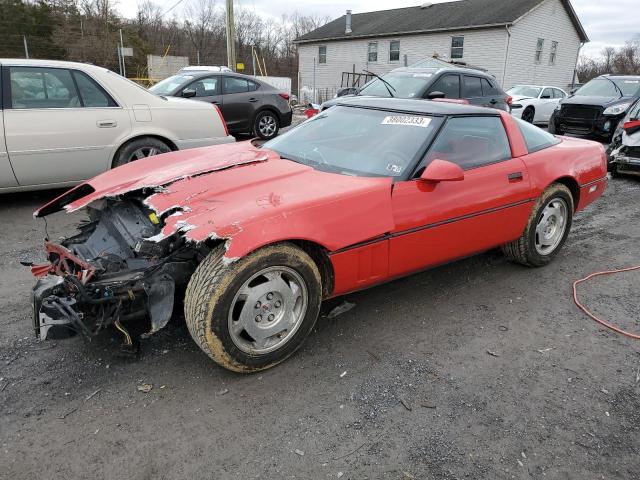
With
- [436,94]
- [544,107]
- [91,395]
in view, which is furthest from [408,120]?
[544,107]

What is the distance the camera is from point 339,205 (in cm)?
274

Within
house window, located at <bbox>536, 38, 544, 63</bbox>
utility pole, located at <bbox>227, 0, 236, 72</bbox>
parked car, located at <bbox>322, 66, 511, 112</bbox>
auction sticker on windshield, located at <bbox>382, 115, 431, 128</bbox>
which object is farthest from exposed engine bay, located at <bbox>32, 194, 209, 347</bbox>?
house window, located at <bbox>536, 38, 544, 63</bbox>

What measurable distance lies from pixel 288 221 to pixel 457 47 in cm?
2587

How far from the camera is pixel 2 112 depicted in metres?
4.91

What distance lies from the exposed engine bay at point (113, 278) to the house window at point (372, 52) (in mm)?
28525

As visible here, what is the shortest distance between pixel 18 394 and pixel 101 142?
11.9 feet

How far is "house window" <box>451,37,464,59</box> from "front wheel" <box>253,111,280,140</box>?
59.4ft

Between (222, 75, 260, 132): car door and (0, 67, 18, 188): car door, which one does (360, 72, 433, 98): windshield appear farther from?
(0, 67, 18, 188): car door

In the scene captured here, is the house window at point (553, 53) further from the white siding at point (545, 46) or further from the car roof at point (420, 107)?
the car roof at point (420, 107)

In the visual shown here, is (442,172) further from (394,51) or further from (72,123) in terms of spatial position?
(394,51)

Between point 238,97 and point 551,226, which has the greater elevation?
point 238,97

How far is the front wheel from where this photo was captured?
10.2 metres

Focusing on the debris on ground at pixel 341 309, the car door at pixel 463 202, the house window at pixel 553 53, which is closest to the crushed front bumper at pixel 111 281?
the debris on ground at pixel 341 309

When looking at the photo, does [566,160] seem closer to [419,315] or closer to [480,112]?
[480,112]
